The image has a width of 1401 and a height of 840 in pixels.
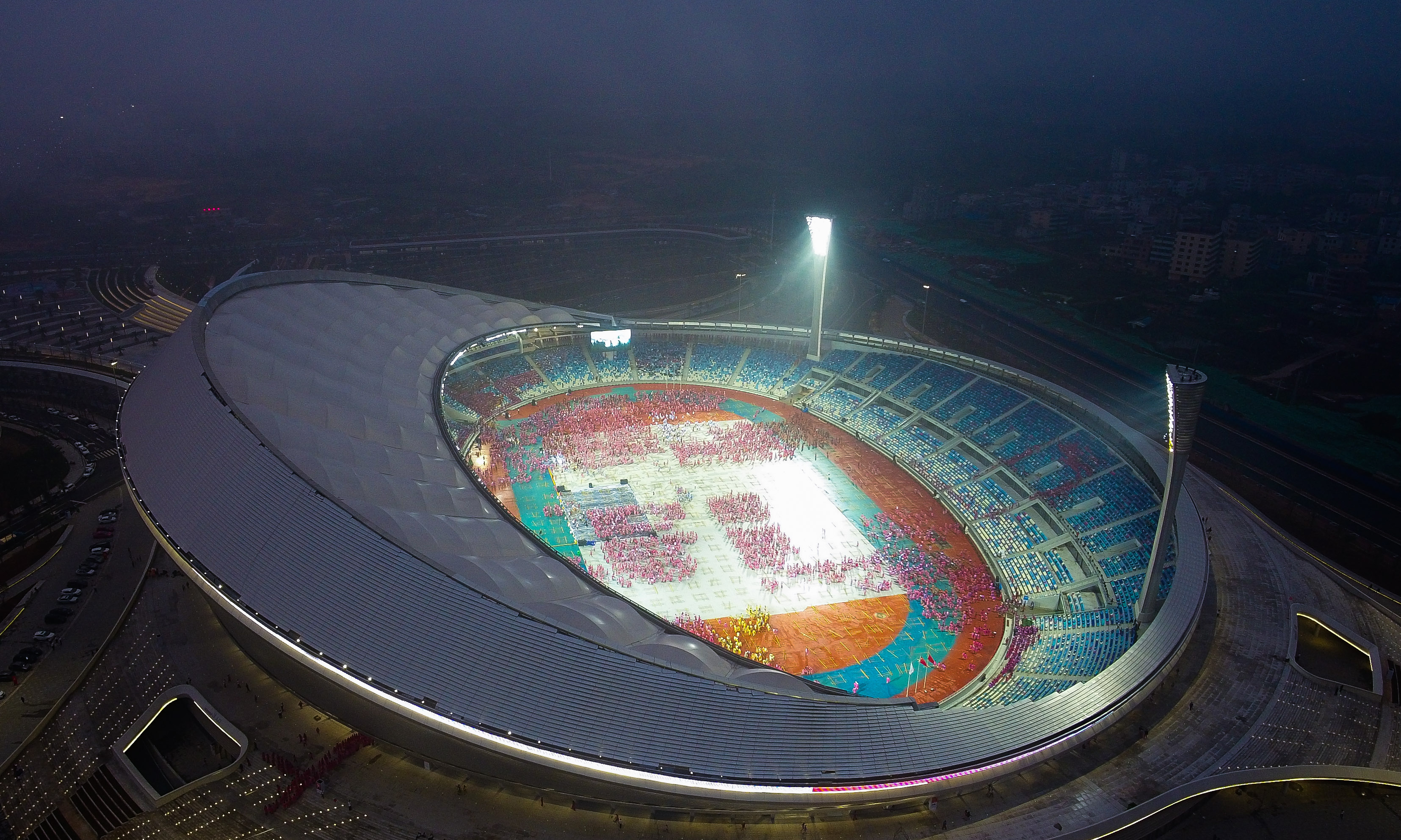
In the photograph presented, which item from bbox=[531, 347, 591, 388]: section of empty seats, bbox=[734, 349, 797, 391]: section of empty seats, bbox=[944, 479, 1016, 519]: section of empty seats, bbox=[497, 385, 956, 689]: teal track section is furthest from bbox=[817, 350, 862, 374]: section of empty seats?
bbox=[531, 347, 591, 388]: section of empty seats

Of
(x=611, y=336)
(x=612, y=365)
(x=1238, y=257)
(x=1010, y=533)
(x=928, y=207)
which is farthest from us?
(x=928, y=207)

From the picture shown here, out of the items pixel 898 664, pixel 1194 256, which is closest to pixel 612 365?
pixel 898 664

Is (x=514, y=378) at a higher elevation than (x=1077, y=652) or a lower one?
higher

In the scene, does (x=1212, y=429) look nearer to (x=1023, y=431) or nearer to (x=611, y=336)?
(x=1023, y=431)

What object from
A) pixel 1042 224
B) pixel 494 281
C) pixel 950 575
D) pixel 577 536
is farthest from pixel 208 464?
pixel 1042 224

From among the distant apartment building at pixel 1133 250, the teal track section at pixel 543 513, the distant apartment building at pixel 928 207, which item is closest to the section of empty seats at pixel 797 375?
the teal track section at pixel 543 513

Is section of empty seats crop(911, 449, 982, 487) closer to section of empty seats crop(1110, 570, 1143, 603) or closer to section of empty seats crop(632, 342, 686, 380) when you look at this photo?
section of empty seats crop(1110, 570, 1143, 603)
